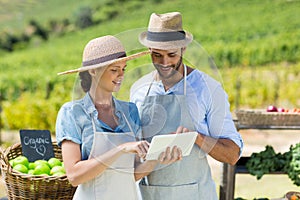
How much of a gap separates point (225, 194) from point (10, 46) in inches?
1067

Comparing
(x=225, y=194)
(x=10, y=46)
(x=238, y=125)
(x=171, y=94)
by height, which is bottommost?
(x=10, y=46)

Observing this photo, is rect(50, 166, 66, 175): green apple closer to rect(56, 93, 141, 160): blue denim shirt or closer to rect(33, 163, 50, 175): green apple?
rect(33, 163, 50, 175): green apple

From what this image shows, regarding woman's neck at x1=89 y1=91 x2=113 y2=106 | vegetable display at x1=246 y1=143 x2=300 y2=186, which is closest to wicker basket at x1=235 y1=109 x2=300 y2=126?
vegetable display at x1=246 y1=143 x2=300 y2=186

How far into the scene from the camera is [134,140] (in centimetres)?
194

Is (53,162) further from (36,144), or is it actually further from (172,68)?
(172,68)

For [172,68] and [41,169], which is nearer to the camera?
[172,68]

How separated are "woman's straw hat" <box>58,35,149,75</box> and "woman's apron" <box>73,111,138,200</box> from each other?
0.19 meters

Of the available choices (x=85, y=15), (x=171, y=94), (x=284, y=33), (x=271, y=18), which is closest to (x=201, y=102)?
(x=171, y=94)

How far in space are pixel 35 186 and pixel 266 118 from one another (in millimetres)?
1768

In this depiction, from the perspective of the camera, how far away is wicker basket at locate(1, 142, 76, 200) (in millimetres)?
2279

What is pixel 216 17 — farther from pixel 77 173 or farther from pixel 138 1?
pixel 77 173

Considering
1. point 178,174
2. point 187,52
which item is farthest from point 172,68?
point 178,174

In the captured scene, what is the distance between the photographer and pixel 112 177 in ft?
6.52

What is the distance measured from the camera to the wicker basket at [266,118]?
358 cm
